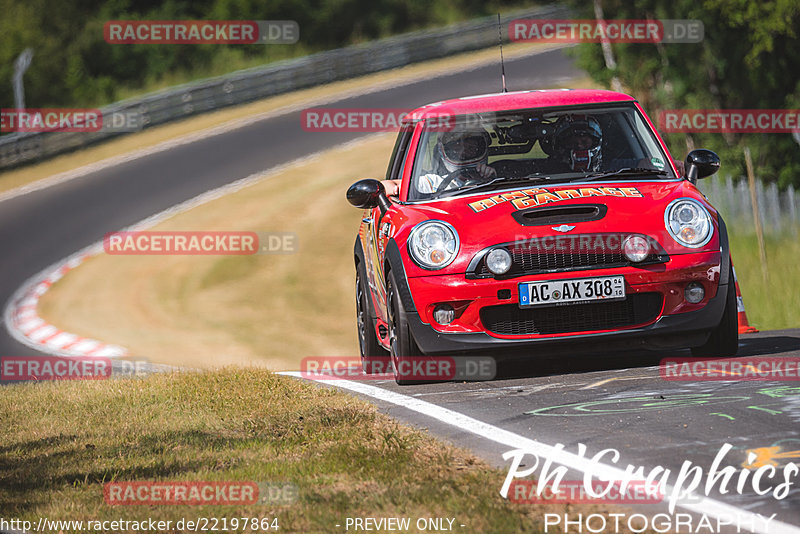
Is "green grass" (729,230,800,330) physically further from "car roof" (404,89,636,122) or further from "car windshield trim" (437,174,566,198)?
"car windshield trim" (437,174,566,198)

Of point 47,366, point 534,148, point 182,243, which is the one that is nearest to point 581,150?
point 534,148

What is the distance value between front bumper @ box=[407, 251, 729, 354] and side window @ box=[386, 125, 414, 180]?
Answer: 6.14 ft

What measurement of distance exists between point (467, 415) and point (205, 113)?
2887cm

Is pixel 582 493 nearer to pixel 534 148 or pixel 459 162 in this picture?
pixel 459 162

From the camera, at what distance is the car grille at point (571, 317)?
738 cm

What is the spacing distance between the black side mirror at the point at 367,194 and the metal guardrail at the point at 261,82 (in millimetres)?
23753

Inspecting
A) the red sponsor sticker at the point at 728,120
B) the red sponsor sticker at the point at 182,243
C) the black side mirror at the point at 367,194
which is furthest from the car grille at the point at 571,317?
the red sponsor sticker at the point at 182,243

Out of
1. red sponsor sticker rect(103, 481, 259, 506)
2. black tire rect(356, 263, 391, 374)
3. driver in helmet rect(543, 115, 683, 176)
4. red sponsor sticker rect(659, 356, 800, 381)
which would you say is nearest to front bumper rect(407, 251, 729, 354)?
red sponsor sticker rect(659, 356, 800, 381)

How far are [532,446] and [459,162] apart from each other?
10.1 ft

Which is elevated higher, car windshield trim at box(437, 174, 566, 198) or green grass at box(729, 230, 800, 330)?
car windshield trim at box(437, 174, 566, 198)

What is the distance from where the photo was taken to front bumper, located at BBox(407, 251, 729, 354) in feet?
24.0

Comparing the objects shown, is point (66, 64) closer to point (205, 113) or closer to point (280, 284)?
point (205, 113)

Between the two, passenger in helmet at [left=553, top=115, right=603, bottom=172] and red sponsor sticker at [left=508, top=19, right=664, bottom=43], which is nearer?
passenger in helmet at [left=553, top=115, right=603, bottom=172]

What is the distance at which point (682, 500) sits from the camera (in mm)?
4590
